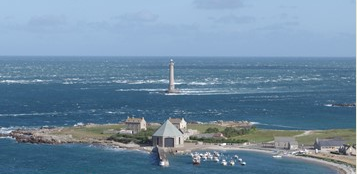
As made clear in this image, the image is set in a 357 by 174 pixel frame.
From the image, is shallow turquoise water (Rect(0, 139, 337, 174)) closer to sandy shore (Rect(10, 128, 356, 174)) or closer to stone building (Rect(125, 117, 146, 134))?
sandy shore (Rect(10, 128, 356, 174))

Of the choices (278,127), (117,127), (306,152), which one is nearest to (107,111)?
(117,127)

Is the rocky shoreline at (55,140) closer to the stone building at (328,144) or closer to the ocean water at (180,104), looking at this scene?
the ocean water at (180,104)

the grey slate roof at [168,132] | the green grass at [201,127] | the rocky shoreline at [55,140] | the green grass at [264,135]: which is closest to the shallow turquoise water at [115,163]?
the rocky shoreline at [55,140]

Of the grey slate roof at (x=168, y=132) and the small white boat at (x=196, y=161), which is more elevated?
the grey slate roof at (x=168, y=132)

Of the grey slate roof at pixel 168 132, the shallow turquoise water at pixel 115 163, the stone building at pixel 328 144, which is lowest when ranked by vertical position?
the shallow turquoise water at pixel 115 163

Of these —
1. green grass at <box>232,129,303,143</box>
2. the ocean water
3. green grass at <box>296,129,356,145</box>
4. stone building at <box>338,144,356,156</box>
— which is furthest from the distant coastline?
the ocean water

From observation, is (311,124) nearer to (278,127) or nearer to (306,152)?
(278,127)

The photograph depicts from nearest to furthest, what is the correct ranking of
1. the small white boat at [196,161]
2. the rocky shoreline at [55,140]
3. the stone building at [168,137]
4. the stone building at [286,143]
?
1. the small white boat at [196,161]
2. the stone building at [286,143]
3. the stone building at [168,137]
4. the rocky shoreline at [55,140]
